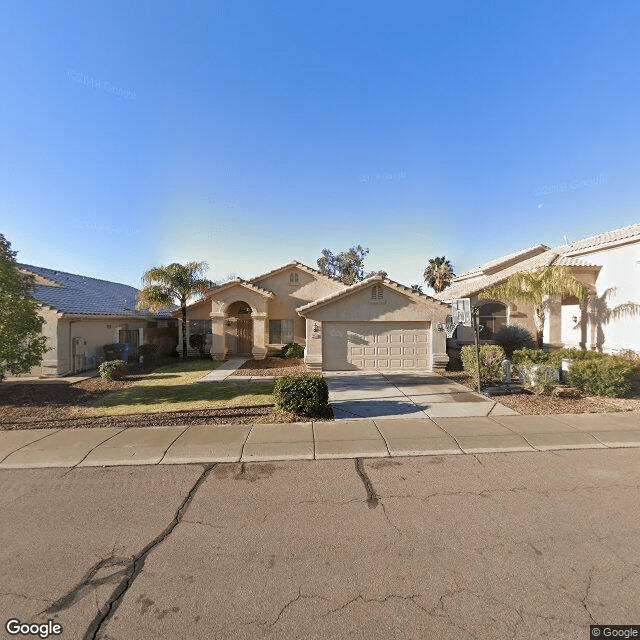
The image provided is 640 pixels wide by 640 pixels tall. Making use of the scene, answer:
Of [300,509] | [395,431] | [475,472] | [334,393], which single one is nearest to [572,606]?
[475,472]

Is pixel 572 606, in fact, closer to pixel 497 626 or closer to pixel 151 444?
pixel 497 626

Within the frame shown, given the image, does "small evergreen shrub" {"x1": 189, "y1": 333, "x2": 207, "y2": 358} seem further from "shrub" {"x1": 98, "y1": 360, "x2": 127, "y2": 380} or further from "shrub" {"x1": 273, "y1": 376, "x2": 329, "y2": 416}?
"shrub" {"x1": 273, "y1": 376, "x2": 329, "y2": 416}

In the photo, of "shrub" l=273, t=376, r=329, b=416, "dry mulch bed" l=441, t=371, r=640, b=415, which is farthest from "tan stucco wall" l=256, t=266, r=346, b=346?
"dry mulch bed" l=441, t=371, r=640, b=415

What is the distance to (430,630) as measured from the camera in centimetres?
268

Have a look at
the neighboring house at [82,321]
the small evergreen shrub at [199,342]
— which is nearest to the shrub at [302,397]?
the neighboring house at [82,321]

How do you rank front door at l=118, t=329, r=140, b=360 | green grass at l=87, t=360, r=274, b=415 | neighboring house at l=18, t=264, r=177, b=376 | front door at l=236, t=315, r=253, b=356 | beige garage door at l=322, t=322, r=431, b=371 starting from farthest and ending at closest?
front door at l=236, t=315, r=253, b=356 < front door at l=118, t=329, r=140, b=360 < beige garage door at l=322, t=322, r=431, b=371 < neighboring house at l=18, t=264, r=177, b=376 < green grass at l=87, t=360, r=274, b=415

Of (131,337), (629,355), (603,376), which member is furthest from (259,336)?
(629,355)

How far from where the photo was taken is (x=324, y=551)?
11.8 ft

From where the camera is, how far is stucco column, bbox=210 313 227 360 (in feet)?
62.6

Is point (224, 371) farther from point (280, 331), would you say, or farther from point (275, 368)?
point (280, 331)

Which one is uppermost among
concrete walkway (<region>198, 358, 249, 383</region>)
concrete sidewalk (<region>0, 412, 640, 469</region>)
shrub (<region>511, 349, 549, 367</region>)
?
shrub (<region>511, 349, 549, 367</region>)

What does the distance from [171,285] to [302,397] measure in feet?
45.1

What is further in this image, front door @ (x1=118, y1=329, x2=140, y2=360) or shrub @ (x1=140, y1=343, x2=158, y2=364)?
shrub @ (x1=140, y1=343, x2=158, y2=364)

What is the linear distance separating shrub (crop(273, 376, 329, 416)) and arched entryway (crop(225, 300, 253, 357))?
1264 centimetres
